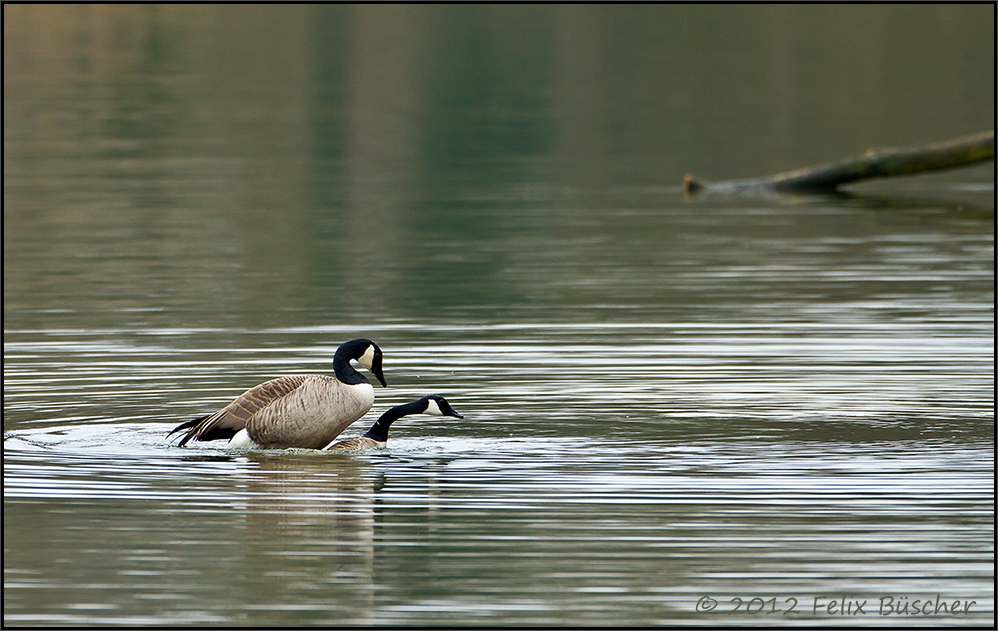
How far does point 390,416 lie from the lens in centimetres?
1167

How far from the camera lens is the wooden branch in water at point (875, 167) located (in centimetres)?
2630

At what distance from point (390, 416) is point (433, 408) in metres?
0.28

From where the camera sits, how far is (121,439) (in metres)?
11.6

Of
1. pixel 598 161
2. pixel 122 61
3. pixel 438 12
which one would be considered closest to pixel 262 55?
pixel 122 61

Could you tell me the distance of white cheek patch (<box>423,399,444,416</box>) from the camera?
11.7 metres

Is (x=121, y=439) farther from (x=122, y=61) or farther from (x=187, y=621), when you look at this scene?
(x=122, y=61)

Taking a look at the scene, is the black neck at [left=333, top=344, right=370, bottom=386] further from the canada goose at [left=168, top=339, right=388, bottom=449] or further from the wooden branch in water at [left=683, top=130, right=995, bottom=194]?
the wooden branch in water at [left=683, top=130, right=995, bottom=194]

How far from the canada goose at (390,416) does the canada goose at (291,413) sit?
15 centimetres

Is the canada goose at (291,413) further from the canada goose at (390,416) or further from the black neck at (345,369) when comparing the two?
the canada goose at (390,416)

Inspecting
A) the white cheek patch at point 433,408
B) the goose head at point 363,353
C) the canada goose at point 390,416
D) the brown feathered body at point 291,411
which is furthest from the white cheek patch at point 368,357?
the white cheek patch at point 433,408

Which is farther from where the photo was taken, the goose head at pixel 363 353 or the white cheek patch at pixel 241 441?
the goose head at pixel 363 353

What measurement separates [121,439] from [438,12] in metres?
77.8

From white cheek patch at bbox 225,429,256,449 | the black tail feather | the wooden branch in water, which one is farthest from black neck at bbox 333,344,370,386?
the wooden branch in water

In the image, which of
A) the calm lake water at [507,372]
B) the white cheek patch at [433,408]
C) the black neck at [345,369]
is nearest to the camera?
the calm lake water at [507,372]
